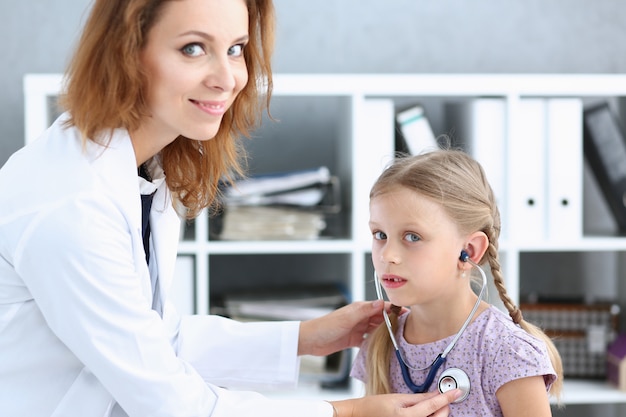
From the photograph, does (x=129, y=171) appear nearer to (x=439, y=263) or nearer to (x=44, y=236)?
(x=44, y=236)

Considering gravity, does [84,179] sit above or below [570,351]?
above

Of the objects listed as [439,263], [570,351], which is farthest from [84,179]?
[570,351]

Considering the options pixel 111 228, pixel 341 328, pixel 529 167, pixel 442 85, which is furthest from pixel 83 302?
pixel 529 167

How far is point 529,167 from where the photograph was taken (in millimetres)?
2303

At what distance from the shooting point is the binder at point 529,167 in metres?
2.29

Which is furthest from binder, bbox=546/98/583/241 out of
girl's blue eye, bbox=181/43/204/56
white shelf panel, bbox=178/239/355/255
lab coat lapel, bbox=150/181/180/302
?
girl's blue eye, bbox=181/43/204/56

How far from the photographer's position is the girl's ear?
1.38 metres

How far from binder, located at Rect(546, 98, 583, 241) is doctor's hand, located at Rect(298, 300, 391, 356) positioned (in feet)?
3.11

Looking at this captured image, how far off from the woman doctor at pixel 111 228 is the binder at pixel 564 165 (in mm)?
1118

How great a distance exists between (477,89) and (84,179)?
1.37m

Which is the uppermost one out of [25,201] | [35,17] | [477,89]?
[35,17]

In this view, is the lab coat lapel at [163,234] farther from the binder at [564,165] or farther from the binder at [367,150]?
the binder at [564,165]

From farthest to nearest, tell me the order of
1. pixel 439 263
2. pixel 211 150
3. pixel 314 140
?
pixel 314 140 → pixel 211 150 → pixel 439 263

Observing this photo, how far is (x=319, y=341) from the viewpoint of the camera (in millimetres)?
1562
